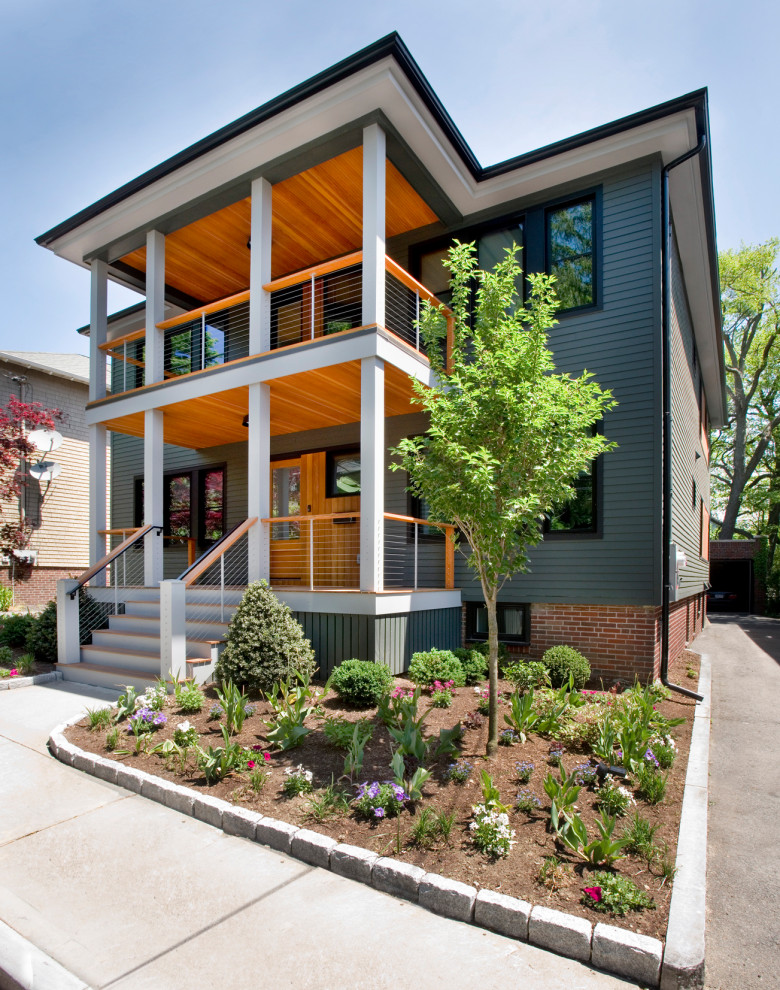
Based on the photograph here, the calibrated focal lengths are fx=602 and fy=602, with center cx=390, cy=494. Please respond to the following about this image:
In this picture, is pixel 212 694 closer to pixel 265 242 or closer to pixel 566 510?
pixel 566 510

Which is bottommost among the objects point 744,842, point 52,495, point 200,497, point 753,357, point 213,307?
point 744,842

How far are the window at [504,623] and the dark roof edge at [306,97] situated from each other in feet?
21.8

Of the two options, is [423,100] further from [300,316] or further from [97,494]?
[97,494]

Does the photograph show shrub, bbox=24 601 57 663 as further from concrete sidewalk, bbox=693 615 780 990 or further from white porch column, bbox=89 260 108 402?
concrete sidewalk, bbox=693 615 780 990

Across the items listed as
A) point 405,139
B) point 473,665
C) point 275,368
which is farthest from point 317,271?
point 473,665

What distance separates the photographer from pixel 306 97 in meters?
7.69

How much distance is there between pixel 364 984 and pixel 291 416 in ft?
28.8

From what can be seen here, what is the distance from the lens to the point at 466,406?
4.98m

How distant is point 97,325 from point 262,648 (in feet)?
25.4

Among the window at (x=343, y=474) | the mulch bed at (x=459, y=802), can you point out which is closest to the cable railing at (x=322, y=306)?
the window at (x=343, y=474)

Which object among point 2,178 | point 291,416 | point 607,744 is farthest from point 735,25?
point 2,178

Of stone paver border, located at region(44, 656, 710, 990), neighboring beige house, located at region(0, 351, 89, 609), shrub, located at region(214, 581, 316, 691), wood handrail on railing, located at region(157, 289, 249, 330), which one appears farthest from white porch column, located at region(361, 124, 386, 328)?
neighboring beige house, located at region(0, 351, 89, 609)

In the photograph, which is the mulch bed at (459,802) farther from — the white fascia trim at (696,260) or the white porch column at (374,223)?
the white fascia trim at (696,260)

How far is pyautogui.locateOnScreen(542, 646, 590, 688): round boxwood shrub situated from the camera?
7.28m
